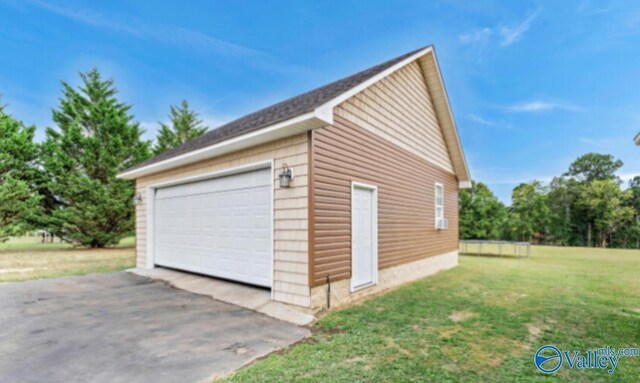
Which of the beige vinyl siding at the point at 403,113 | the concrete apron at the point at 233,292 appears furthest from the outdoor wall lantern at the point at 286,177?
the concrete apron at the point at 233,292

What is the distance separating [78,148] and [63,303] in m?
12.7

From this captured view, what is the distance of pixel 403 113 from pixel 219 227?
496 centimetres

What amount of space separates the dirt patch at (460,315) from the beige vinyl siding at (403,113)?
353 cm

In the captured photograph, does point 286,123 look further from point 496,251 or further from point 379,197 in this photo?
point 496,251

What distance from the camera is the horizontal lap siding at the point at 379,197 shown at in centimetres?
464

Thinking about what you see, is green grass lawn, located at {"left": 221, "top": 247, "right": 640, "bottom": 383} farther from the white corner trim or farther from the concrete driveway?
the white corner trim

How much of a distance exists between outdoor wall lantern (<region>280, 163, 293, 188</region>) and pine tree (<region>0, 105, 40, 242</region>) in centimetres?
1457

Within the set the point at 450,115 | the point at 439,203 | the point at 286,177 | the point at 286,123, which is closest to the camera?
the point at 286,123

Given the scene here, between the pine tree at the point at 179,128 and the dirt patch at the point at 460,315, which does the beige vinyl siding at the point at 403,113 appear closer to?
the dirt patch at the point at 460,315

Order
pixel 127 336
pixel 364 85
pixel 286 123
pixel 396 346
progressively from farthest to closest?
pixel 364 85 → pixel 286 123 → pixel 127 336 → pixel 396 346

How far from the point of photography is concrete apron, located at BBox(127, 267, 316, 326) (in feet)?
14.3

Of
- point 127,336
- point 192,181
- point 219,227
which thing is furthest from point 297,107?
point 127,336

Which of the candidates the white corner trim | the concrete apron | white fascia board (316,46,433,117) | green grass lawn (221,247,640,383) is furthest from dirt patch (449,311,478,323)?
the white corner trim

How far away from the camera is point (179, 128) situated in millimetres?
22547
